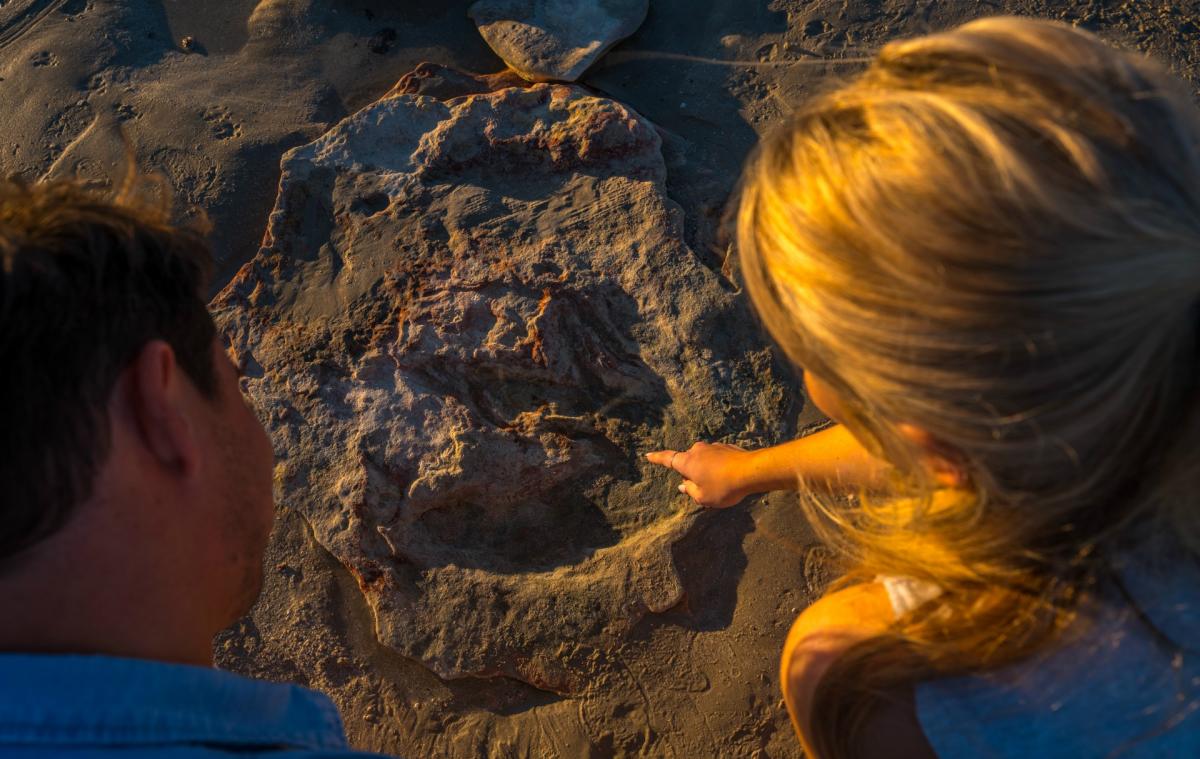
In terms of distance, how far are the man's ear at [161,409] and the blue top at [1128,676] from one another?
1176 mm

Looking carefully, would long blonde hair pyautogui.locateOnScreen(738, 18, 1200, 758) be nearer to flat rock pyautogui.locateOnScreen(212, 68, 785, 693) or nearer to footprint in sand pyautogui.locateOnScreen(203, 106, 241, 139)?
flat rock pyautogui.locateOnScreen(212, 68, 785, 693)

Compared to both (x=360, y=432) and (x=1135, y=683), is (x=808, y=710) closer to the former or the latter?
(x=1135, y=683)

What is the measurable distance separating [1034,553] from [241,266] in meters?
2.62

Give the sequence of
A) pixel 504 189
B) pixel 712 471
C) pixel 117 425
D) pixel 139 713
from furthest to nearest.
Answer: pixel 504 189, pixel 712 471, pixel 117 425, pixel 139 713

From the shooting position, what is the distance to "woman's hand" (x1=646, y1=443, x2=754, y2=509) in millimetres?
1982

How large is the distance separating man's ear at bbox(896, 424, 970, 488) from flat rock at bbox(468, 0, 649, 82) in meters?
2.16

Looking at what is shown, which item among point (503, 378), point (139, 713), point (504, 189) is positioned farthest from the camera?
point (504, 189)

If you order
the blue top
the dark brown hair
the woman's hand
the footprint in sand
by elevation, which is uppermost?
the dark brown hair

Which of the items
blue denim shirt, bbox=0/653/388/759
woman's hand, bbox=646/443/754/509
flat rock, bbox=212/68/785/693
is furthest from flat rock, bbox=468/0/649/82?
blue denim shirt, bbox=0/653/388/759

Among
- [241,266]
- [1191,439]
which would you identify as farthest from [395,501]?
[1191,439]

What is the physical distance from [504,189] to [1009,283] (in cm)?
191

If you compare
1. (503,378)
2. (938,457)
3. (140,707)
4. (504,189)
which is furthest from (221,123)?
(938,457)

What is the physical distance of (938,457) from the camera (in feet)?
3.42

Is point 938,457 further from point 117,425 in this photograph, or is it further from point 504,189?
point 504,189
